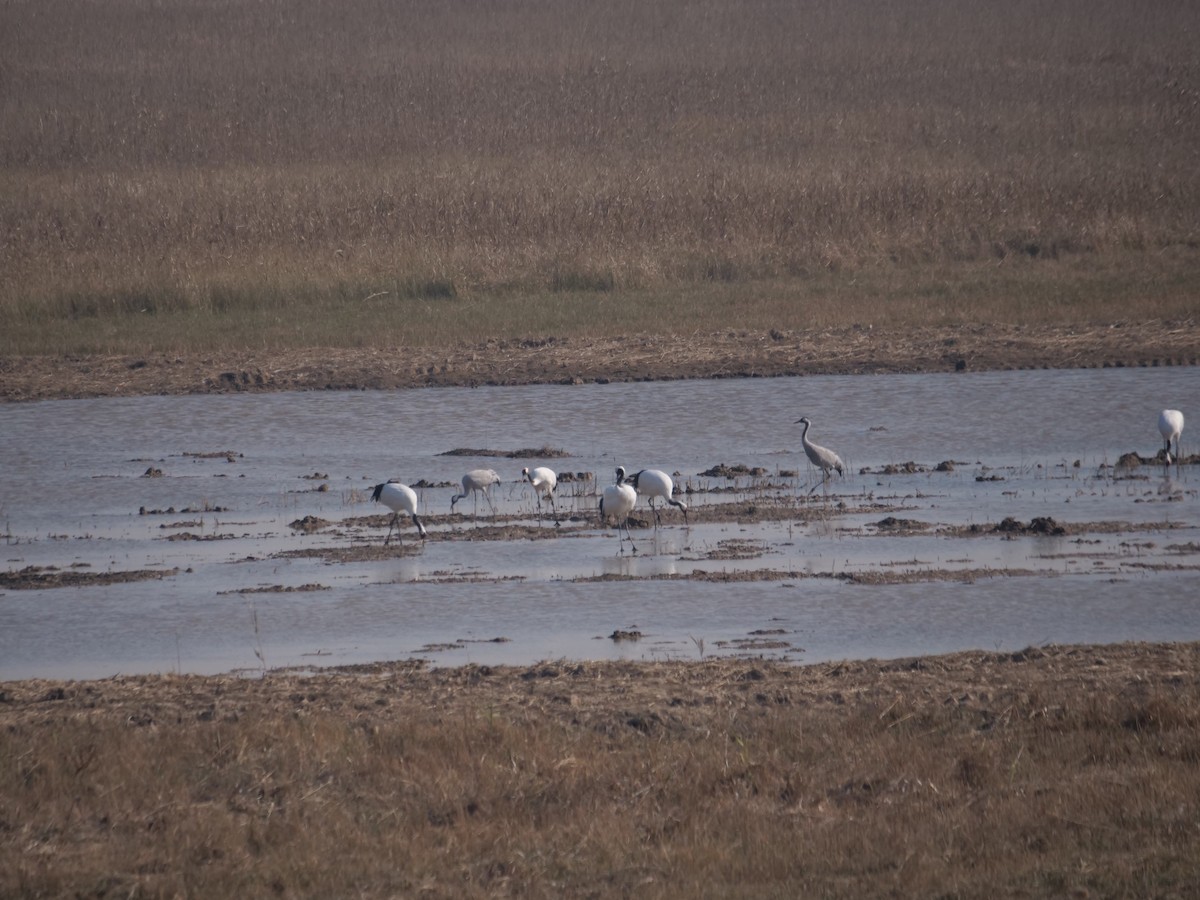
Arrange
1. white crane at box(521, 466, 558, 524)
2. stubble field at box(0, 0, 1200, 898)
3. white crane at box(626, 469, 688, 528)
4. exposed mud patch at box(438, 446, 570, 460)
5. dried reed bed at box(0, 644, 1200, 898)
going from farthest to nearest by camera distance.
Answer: exposed mud patch at box(438, 446, 570, 460) < white crane at box(521, 466, 558, 524) < white crane at box(626, 469, 688, 528) < stubble field at box(0, 0, 1200, 898) < dried reed bed at box(0, 644, 1200, 898)

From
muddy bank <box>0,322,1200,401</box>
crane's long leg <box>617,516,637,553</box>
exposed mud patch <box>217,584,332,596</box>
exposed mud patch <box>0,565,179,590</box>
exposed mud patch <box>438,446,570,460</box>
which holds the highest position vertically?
muddy bank <box>0,322,1200,401</box>

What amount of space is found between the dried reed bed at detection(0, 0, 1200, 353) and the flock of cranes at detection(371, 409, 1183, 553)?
810 cm

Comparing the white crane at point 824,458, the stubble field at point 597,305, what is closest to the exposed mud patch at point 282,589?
the stubble field at point 597,305

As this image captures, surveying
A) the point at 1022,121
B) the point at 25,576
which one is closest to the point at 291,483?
the point at 25,576

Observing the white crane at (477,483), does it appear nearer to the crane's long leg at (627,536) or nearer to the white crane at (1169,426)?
the crane's long leg at (627,536)

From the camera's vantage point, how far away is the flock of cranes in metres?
12.8

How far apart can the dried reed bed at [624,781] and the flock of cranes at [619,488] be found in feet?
13.5

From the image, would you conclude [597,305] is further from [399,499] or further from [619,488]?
[619,488]

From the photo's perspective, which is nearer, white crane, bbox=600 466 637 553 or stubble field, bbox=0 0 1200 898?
stubble field, bbox=0 0 1200 898

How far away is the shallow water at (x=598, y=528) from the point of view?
989 cm

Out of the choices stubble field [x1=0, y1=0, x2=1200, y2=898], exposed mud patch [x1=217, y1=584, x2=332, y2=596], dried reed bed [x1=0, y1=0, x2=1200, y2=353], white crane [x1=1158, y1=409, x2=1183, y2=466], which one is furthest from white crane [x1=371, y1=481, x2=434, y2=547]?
dried reed bed [x1=0, y1=0, x2=1200, y2=353]

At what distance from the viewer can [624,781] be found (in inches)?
271

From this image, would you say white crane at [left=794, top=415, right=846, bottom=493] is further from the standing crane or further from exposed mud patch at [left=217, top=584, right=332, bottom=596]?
exposed mud patch at [left=217, top=584, right=332, bottom=596]

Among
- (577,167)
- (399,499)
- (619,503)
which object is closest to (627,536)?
(619,503)
